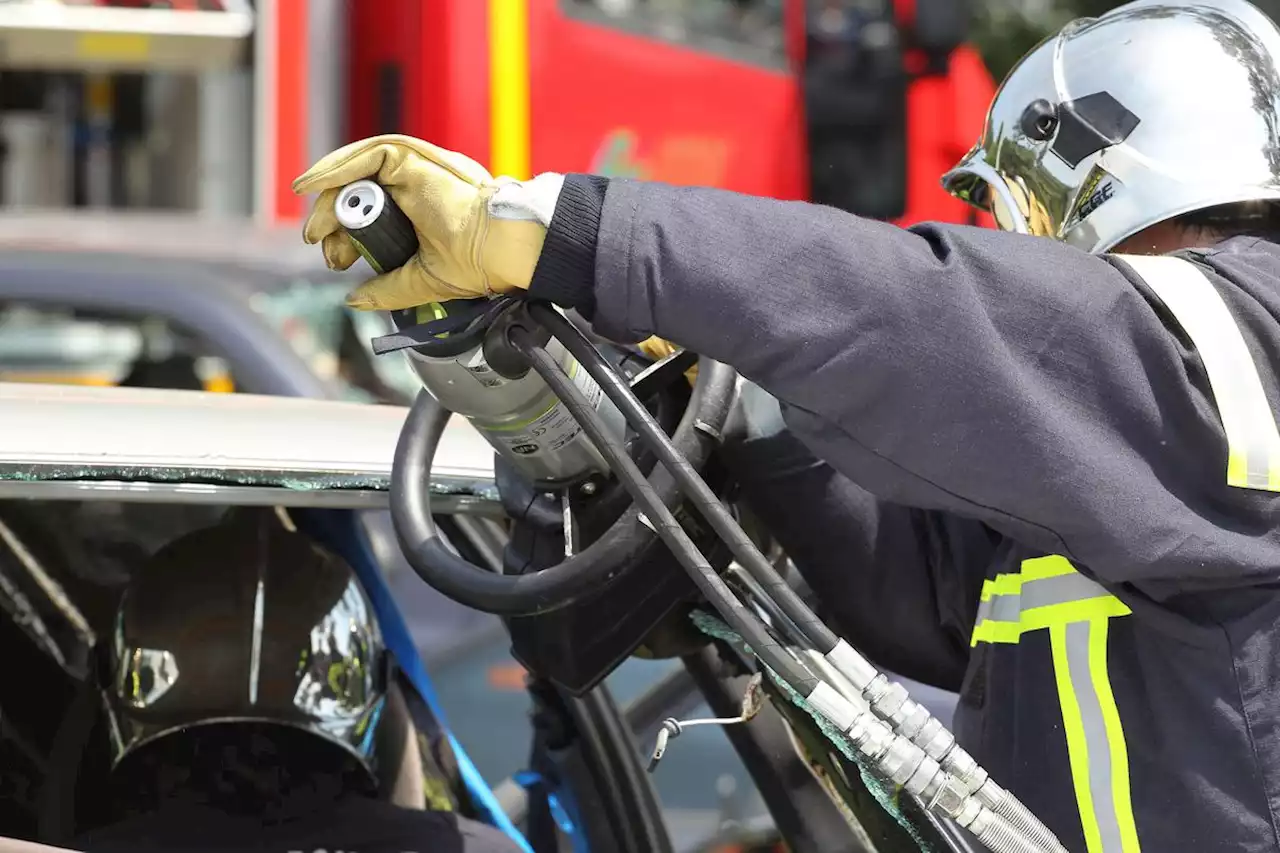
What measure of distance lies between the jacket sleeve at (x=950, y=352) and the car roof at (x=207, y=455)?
0.42m

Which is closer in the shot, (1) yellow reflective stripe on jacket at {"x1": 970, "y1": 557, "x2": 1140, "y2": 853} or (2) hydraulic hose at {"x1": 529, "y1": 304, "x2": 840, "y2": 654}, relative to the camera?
(2) hydraulic hose at {"x1": 529, "y1": 304, "x2": 840, "y2": 654}

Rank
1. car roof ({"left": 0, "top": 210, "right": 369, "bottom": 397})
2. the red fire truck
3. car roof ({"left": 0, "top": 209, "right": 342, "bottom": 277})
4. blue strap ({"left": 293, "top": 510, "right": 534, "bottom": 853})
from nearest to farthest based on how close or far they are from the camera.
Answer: blue strap ({"left": 293, "top": 510, "right": 534, "bottom": 853}) < car roof ({"left": 0, "top": 210, "right": 369, "bottom": 397}) < car roof ({"left": 0, "top": 209, "right": 342, "bottom": 277}) < the red fire truck

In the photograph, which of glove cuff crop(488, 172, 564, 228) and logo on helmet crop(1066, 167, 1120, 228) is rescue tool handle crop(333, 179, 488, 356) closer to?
glove cuff crop(488, 172, 564, 228)

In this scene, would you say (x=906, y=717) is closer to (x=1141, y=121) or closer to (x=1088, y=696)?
(x=1088, y=696)

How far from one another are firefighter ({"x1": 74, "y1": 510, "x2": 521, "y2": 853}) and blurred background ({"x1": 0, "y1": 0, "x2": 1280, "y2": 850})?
1197 mm

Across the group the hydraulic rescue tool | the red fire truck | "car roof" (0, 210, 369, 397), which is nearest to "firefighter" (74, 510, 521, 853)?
the hydraulic rescue tool

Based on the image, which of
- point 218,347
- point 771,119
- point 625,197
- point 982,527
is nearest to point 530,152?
point 771,119

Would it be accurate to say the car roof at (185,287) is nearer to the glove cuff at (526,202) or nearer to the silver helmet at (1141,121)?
the silver helmet at (1141,121)

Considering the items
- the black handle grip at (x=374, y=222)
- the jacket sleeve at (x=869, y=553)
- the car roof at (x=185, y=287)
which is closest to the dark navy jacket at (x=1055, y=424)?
the black handle grip at (x=374, y=222)

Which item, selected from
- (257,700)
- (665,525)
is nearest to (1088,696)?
(665,525)

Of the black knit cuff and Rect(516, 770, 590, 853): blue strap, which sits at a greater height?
the black knit cuff

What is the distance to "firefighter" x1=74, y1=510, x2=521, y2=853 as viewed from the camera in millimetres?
1813

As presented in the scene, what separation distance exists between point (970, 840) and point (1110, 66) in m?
0.81

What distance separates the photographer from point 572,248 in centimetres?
136
